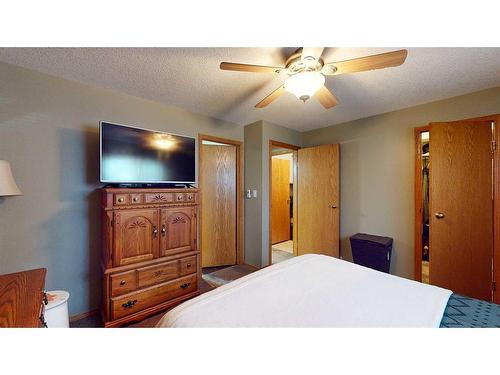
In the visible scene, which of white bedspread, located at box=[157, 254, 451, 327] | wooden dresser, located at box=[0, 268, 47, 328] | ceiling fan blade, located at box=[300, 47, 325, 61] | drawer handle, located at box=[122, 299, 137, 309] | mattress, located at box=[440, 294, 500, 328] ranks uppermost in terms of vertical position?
ceiling fan blade, located at box=[300, 47, 325, 61]

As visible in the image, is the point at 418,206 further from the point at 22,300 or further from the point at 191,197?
the point at 22,300

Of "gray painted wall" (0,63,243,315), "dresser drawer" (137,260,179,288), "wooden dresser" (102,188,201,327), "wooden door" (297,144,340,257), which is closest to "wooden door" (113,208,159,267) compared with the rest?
"wooden dresser" (102,188,201,327)

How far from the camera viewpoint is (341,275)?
1222 millimetres

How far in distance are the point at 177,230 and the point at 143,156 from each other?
777 millimetres

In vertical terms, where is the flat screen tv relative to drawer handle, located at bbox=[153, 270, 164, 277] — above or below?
above

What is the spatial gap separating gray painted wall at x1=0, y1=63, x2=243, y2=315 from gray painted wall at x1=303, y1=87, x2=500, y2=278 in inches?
114

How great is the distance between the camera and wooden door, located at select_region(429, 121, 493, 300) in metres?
2.00

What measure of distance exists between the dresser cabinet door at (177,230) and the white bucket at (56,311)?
71 cm

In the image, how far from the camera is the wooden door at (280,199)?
453cm

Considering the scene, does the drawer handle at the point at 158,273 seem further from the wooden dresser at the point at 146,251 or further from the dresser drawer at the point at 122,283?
the dresser drawer at the point at 122,283

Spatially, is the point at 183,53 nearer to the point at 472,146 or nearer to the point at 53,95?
the point at 53,95

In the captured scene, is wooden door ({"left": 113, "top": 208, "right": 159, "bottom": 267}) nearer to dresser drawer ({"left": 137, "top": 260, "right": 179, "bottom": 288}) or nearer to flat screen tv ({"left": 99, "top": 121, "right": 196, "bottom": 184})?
dresser drawer ({"left": 137, "top": 260, "right": 179, "bottom": 288})

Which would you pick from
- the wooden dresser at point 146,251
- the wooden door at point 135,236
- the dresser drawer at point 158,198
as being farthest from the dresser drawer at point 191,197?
the wooden door at point 135,236
